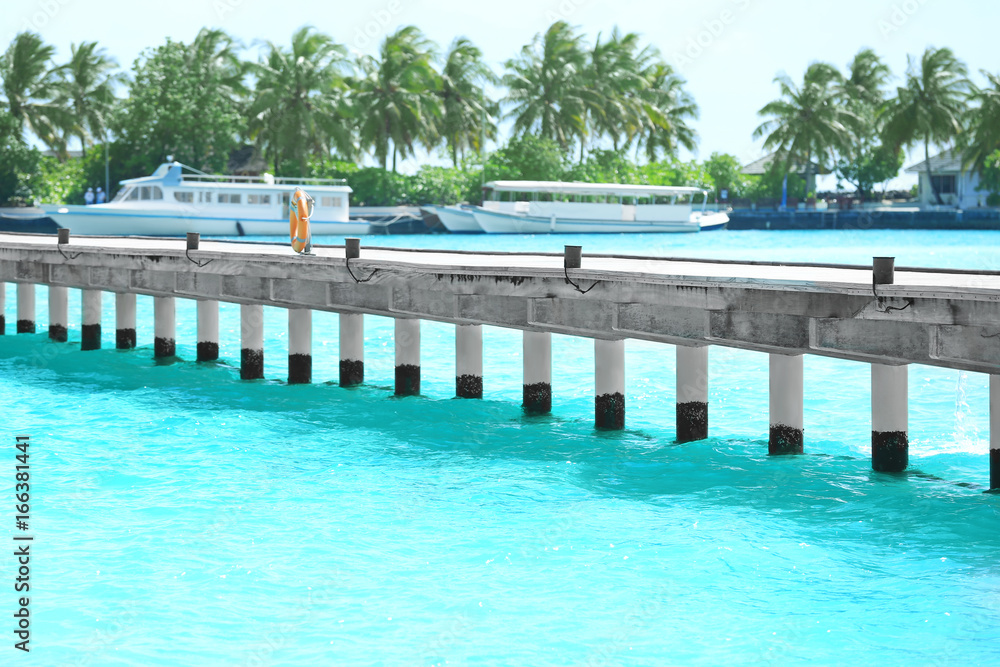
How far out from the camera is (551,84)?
7719 cm

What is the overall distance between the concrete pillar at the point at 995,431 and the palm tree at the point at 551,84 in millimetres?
66631

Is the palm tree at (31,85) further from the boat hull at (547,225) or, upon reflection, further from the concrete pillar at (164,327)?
the concrete pillar at (164,327)

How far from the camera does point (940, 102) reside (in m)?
81.9

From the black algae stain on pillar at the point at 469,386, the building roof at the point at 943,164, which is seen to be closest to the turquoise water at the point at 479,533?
the black algae stain on pillar at the point at 469,386

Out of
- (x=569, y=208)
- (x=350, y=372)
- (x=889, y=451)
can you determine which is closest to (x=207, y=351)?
(x=350, y=372)

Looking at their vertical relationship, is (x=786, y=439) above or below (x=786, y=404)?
below

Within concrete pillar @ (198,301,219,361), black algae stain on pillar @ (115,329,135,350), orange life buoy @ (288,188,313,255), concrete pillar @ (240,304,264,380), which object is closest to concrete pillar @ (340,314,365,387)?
orange life buoy @ (288,188,313,255)

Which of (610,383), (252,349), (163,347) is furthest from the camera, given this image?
(163,347)

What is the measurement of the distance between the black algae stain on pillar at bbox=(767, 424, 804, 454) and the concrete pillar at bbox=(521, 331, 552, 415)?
115 inches

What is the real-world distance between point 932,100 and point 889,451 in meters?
76.8

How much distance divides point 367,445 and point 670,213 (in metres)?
62.5

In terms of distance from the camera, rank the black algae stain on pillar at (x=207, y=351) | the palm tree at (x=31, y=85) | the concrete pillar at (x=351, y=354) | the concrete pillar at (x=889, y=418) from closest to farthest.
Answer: the concrete pillar at (x=889, y=418) < the concrete pillar at (x=351, y=354) < the black algae stain on pillar at (x=207, y=351) < the palm tree at (x=31, y=85)

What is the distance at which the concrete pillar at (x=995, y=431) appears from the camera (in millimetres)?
10484

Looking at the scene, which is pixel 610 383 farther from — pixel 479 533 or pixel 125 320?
pixel 125 320
